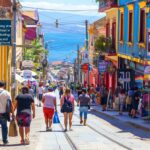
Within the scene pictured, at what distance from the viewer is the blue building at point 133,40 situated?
3925 centimetres

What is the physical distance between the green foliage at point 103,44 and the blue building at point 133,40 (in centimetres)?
228

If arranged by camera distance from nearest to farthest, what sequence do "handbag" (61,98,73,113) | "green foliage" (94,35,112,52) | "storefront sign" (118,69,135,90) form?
"handbag" (61,98,73,113), "storefront sign" (118,69,135,90), "green foliage" (94,35,112,52)

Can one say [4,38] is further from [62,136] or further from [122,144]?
[122,144]

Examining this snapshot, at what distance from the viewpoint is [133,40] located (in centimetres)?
4325

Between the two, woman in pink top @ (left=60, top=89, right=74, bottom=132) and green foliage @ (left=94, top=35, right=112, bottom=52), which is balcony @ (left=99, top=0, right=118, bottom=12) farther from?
woman in pink top @ (left=60, top=89, right=74, bottom=132)

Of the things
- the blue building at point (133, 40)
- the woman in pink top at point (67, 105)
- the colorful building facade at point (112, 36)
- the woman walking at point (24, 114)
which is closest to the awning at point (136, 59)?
the blue building at point (133, 40)

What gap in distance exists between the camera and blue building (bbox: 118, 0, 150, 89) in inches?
1545

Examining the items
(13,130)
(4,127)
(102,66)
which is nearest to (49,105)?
(13,130)

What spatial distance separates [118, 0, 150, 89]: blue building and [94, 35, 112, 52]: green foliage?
228cm

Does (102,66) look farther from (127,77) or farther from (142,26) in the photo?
(142,26)

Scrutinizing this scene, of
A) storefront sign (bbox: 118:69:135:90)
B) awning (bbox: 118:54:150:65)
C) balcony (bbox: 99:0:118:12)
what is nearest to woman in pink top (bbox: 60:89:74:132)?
awning (bbox: 118:54:150:65)

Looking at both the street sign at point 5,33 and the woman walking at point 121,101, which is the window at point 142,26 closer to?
the woman walking at point 121,101

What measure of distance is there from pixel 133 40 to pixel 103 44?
341 inches

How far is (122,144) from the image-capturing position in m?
20.3
